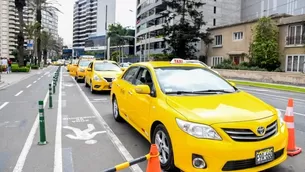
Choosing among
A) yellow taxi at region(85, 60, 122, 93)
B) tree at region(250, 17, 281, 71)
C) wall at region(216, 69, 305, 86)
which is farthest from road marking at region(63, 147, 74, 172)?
tree at region(250, 17, 281, 71)

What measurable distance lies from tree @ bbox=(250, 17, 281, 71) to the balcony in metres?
1.21

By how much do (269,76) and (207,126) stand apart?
2429 cm

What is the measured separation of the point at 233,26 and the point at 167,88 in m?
33.5

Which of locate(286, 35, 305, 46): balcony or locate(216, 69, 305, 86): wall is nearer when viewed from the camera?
locate(216, 69, 305, 86): wall

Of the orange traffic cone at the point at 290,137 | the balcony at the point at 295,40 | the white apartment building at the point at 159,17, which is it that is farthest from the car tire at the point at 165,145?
the white apartment building at the point at 159,17

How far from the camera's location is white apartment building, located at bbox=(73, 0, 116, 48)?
493ft

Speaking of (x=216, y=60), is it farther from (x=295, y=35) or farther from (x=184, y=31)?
(x=295, y=35)

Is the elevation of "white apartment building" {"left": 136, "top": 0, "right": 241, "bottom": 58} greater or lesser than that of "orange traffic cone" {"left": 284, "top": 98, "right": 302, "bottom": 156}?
greater

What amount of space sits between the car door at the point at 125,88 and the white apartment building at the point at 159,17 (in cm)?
3822

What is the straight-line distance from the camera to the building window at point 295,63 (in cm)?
2789

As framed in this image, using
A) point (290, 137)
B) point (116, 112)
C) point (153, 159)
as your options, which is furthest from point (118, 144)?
point (290, 137)

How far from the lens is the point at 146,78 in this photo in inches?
238

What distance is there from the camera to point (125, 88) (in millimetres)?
6969

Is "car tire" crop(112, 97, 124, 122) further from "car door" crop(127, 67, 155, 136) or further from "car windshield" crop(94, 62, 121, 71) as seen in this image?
"car windshield" crop(94, 62, 121, 71)
